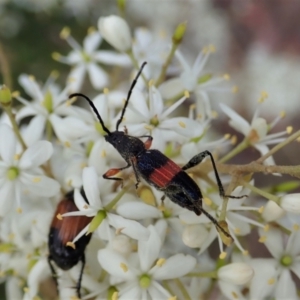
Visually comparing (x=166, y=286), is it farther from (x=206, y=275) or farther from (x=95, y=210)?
(x=95, y=210)

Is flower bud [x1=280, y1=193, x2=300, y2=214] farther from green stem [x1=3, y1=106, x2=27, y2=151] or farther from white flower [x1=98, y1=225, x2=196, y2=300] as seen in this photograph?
green stem [x1=3, y1=106, x2=27, y2=151]

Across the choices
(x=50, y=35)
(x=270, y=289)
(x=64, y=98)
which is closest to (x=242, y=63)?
(x=50, y=35)

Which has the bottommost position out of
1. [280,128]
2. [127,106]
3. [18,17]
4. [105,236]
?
[280,128]

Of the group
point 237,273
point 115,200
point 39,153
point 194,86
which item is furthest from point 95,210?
point 194,86

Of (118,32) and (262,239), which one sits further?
(118,32)

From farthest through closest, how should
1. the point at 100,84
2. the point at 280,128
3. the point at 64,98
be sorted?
1. the point at 280,128
2. the point at 100,84
3. the point at 64,98

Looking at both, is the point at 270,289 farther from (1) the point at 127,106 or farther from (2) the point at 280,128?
(2) the point at 280,128

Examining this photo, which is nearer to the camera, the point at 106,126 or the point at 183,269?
the point at 183,269
